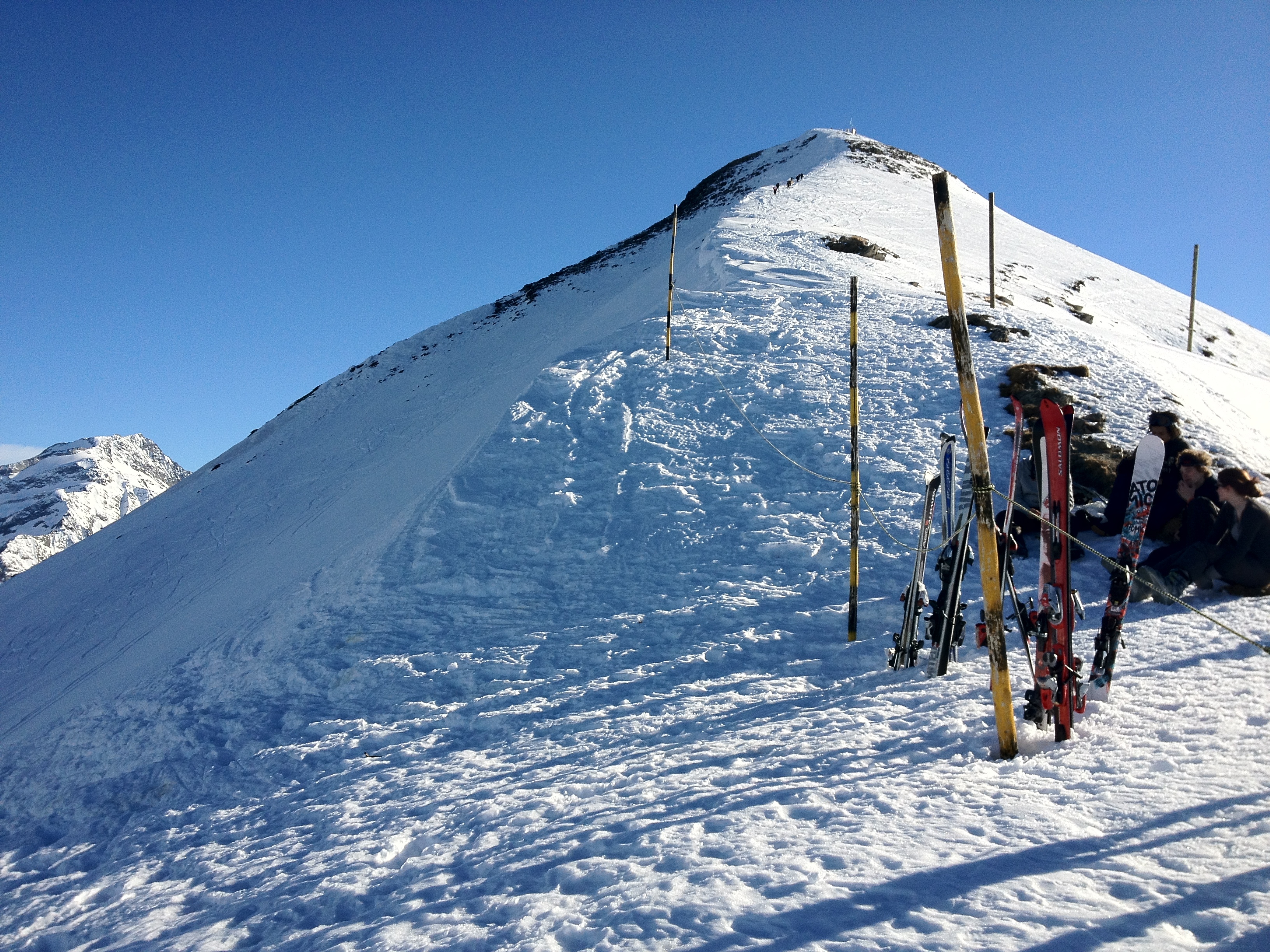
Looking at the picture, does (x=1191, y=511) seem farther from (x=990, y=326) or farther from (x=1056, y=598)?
(x=990, y=326)

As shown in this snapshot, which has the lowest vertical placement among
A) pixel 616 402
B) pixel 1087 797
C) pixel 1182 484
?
pixel 1087 797

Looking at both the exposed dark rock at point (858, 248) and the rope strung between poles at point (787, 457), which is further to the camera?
the exposed dark rock at point (858, 248)

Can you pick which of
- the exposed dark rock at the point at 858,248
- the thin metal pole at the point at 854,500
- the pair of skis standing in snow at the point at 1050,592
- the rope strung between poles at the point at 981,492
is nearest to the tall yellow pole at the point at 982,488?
the rope strung between poles at the point at 981,492

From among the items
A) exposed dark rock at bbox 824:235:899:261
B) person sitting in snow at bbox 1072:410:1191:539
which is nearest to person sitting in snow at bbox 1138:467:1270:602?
person sitting in snow at bbox 1072:410:1191:539

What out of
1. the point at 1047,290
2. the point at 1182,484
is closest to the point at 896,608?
the point at 1182,484

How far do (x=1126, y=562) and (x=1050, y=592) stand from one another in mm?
1125

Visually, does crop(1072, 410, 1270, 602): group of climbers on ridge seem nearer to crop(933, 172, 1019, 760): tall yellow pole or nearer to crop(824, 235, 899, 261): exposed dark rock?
crop(933, 172, 1019, 760): tall yellow pole

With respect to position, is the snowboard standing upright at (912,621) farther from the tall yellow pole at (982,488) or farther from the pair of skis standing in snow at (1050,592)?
the tall yellow pole at (982,488)

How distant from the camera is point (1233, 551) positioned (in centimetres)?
670

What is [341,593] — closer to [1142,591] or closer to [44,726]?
[44,726]

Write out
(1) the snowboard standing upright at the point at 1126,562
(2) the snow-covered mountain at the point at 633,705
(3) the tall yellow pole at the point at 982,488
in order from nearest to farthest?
(2) the snow-covered mountain at the point at 633,705
(3) the tall yellow pole at the point at 982,488
(1) the snowboard standing upright at the point at 1126,562

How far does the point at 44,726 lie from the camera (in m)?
8.05

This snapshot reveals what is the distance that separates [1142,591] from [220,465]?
26453mm

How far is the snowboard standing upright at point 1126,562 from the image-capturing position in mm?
5035
